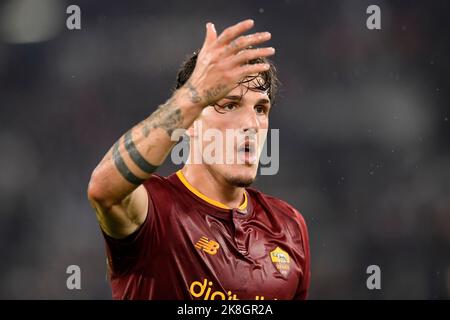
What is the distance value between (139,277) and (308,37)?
4370mm

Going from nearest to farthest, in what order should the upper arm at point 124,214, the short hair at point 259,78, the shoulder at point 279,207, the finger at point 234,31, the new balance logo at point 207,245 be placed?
the finger at point 234,31 < the upper arm at point 124,214 < the new balance logo at point 207,245 < the short hair at point 259,78 < the shoulder at point 279,207

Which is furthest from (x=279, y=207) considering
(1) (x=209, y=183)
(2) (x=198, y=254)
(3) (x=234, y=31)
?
(3) (x=234, y=31)

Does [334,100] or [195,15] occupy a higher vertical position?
[195,15]

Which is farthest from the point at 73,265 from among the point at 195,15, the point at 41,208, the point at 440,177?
the point at 440,177

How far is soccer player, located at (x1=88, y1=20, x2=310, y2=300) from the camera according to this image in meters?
2.55

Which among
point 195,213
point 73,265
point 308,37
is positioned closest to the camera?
point 195,213

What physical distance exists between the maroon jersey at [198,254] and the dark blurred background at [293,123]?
292 centimetres

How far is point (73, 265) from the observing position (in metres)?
6.35

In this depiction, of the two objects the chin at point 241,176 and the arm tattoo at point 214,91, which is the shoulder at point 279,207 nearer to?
the chin at point 241,176

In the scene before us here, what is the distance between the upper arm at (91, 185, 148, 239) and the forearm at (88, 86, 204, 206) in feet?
0.26

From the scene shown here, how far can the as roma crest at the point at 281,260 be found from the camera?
335 centimetres

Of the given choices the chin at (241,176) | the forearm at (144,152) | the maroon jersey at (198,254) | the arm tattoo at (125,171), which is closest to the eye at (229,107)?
the chin at (241,176)

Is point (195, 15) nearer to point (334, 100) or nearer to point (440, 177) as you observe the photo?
point (334, 100)

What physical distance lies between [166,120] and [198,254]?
765 mm
